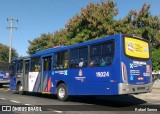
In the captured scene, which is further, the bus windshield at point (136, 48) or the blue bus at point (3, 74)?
the blue bus at point (3, 74)

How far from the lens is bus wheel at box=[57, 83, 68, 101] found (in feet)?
54.2

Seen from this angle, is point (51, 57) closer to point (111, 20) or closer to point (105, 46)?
point (105, 46)

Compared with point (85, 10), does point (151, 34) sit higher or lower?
lower

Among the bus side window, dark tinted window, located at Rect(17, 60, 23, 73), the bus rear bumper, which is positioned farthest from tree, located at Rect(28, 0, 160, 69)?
the bus rear bumper

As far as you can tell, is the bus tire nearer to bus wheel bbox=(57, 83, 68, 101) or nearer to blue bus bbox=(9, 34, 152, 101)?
blue bus bbox=(9, 34, 152, 101)

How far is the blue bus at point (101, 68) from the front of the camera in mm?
13440

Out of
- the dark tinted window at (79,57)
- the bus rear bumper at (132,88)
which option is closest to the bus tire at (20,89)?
the dark tinted window at (79,57)

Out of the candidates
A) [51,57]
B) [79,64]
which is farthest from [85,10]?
[79,64]

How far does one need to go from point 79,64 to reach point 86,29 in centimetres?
→ 1330

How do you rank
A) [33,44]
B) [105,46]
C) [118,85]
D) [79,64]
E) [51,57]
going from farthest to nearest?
[33,44] < [51,57] < [79,64] < [105,46] < [118,85]

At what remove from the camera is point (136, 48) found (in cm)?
1435

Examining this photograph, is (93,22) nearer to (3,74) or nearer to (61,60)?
(3,74)

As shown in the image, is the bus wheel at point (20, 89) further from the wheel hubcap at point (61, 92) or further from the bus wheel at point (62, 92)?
the wheel hubcap at point (61, 92)

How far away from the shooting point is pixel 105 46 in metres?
14.0
